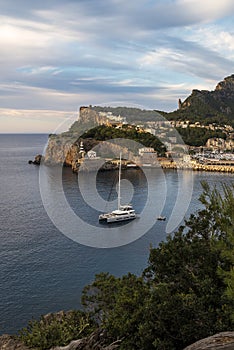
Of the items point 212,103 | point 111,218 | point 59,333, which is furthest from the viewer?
point 212,103

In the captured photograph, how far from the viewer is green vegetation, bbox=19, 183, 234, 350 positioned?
22.0 feet

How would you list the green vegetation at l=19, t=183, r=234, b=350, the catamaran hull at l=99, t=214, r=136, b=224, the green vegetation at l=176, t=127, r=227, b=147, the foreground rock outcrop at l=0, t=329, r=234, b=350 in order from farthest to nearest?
the green vegetation at l=176, t=127, r=227, b=147
the catamaran hull at l=99, t=214, r=136, b=224
the green vegetation at l=19, t=183, r=234, b=350
the foreground rock outcrop at l=0, t=329, r=234, b=350

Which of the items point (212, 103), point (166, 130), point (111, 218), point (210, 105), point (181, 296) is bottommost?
point (111, 218)

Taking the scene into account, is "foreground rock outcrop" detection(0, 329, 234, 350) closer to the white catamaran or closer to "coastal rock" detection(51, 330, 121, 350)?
"coastal rock" detection(51, 330, 121, 350)

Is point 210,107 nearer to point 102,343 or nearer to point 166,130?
point 166,130

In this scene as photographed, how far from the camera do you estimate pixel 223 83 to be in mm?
129125

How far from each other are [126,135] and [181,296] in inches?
2457

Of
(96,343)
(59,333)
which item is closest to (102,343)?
(96,343)

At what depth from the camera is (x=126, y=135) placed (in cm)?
6862

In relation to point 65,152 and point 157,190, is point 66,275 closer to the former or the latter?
point 157,190

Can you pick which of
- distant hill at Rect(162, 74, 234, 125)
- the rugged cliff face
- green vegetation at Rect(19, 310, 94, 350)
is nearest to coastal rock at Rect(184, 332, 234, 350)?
green vegetation at Rect(19, 310, 94, 350)

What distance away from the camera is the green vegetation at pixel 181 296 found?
670 centimetres

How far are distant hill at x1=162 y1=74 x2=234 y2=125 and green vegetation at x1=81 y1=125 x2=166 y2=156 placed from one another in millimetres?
34289

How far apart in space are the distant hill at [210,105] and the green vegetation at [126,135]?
1350 inches
